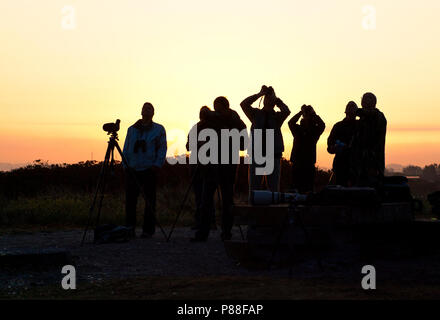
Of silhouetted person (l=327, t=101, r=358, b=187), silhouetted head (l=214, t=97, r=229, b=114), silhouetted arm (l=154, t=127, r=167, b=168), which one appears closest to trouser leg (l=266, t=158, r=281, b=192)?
silhouetted person (l=327, t=101, r=358, b=187)

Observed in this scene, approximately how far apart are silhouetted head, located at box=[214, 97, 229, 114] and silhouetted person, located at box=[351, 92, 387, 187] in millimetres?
A: 2203

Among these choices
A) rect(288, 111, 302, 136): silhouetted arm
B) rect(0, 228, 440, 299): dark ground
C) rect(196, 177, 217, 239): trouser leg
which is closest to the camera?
rect(0, 228, 440, 299): dark ground

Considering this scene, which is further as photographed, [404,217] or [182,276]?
[404,217]

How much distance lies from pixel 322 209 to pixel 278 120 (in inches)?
93.7

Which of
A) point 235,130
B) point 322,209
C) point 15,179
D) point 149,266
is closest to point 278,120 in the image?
point 235,130

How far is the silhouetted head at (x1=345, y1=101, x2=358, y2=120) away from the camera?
1148cm

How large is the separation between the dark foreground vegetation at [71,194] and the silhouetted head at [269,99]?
280cm

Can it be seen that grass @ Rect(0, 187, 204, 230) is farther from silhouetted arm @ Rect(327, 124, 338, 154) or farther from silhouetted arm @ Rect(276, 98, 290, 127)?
silhouetted arm @ Rect(276, 98, 290, 127)

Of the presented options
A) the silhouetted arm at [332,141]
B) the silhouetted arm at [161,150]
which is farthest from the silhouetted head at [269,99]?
the silhouetted arm at [161,150]

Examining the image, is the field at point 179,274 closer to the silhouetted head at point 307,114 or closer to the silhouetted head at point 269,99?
the silhouetted head at point 269,99

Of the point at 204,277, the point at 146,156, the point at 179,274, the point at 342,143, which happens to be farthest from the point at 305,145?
the point at 204,277

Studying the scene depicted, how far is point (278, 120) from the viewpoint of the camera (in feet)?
34.6
